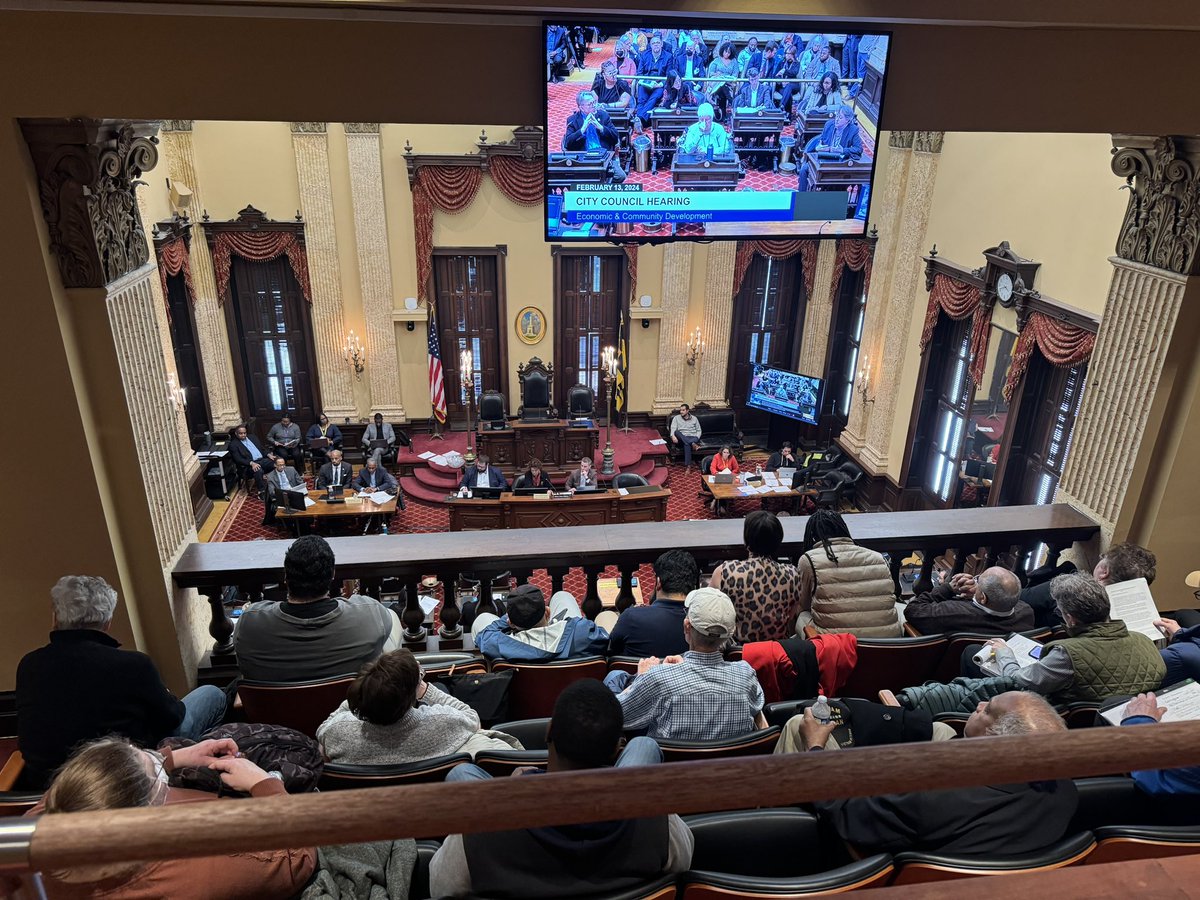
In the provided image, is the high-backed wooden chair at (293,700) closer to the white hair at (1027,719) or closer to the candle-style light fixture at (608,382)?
the white hair at (1027,719)

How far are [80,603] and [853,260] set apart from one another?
11.6 metres

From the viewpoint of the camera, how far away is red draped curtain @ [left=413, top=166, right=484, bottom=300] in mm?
12086

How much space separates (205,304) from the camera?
39.1 ft

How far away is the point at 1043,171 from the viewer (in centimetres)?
807

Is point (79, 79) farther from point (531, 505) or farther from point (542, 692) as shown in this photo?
point (531, 505)

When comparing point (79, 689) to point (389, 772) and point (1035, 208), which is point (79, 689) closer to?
point (389, 772)

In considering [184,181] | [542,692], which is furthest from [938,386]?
[184,181]

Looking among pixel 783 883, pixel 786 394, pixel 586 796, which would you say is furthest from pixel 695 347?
pixel 586 796

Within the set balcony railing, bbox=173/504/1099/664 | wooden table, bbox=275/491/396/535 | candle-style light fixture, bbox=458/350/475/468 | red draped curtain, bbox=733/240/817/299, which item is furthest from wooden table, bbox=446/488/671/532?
balcony railing, bbox=173/504/1099/664

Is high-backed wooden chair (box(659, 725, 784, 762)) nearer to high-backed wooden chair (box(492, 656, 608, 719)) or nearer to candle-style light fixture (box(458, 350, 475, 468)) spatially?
high-backed wooden chair (box(492, 656, 608, 719))

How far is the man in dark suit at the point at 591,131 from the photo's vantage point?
11.7 feet

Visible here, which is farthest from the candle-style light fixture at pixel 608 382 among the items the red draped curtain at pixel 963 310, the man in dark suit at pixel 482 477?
the red draped curtain at pixel 963 310

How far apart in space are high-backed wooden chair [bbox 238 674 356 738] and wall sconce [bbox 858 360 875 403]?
33.0 feet

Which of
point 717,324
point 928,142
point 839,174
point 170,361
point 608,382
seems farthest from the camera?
point 717,324
